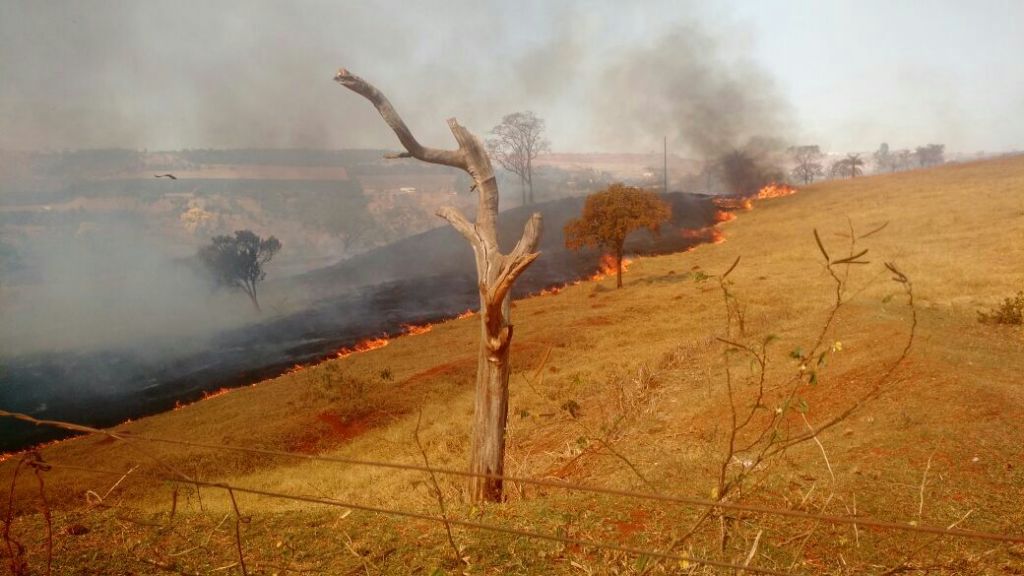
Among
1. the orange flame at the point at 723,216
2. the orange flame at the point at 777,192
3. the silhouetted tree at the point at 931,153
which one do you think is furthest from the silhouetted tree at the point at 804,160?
the orange flame at the point at 723,216

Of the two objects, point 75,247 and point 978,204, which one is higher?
point 75,247

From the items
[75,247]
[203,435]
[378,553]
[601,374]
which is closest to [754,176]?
[601,374]

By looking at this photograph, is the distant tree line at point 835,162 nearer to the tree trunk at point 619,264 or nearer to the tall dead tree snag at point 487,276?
the tree trunk at point 619,264

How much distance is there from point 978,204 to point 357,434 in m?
36.9

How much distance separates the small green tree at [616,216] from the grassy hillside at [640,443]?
10.4 feet

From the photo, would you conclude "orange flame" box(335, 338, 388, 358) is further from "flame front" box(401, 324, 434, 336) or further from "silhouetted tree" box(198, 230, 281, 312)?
"silhouetted tree" box(198, 230, 281, 312)

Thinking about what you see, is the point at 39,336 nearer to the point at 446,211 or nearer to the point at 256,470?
the point at 256,470

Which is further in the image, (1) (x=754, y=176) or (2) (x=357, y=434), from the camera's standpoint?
(1) (x=754, y=176)

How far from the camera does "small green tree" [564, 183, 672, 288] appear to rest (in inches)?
1113

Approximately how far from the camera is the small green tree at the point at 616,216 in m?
28.3

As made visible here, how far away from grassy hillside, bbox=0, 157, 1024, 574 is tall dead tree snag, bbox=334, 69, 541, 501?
1.73 ft

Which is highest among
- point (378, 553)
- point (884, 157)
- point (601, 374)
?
→ point (884, 157)

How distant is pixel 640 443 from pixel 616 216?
21.2 m

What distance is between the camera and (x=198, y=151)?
407 feet
